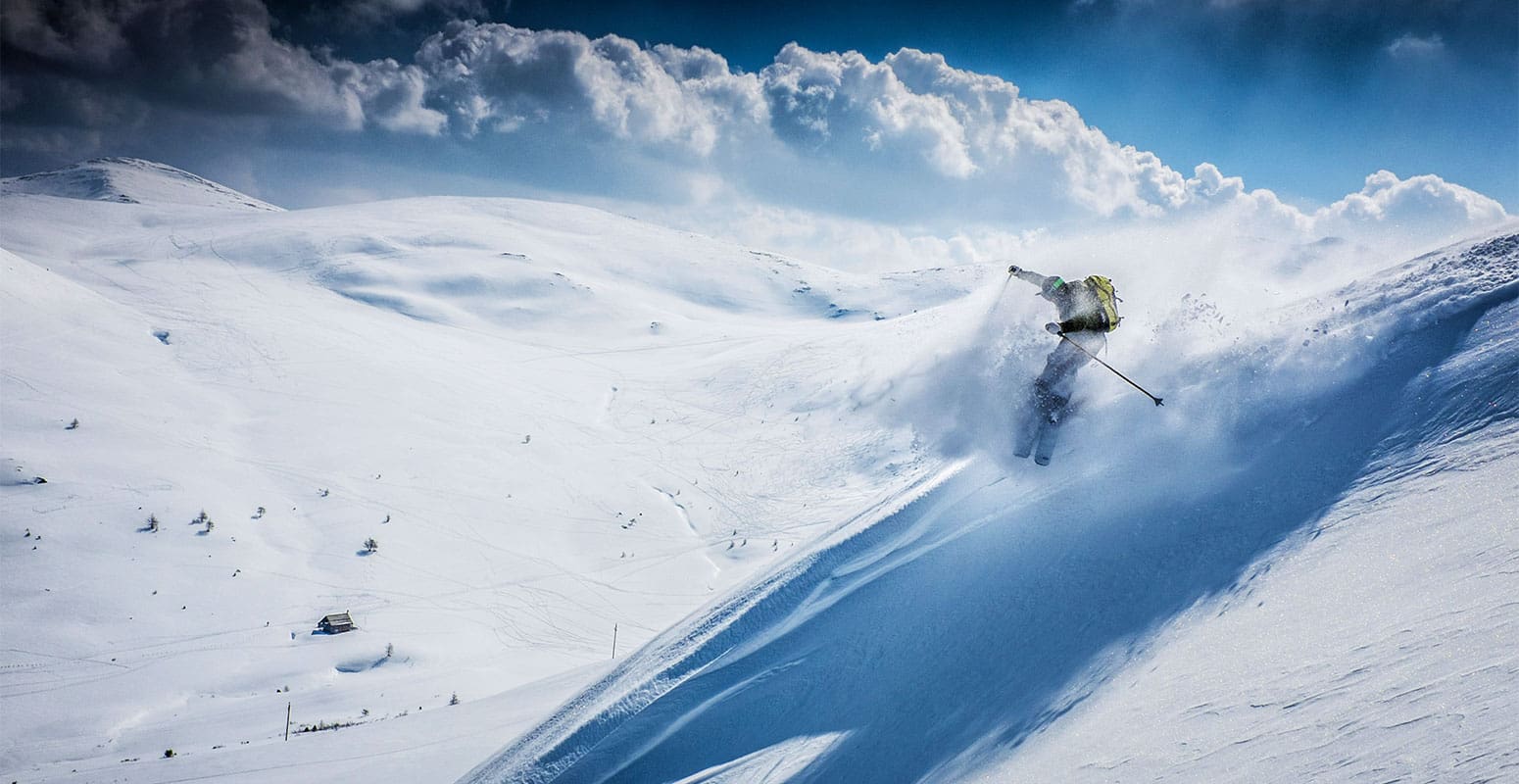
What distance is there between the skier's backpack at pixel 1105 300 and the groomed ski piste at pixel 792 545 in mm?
732

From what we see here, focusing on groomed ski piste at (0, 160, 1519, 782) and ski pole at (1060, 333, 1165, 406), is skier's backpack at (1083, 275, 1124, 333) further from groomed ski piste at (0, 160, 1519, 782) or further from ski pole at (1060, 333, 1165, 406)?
groomed ski piste at (0, 160, 1519, 782)

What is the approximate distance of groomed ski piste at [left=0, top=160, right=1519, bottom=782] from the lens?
18.1ft

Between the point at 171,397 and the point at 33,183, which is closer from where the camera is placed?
the point at 171,397

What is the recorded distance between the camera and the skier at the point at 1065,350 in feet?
33.0

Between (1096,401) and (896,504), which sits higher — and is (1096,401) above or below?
above

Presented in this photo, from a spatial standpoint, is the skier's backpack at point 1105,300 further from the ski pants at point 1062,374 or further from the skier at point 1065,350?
the ski pants at point 1062,374

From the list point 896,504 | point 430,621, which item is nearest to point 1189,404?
point 896,504

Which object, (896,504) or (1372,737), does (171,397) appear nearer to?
(896,504)

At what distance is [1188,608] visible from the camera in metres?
6.57

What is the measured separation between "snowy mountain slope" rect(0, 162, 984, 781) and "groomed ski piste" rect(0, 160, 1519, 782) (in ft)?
0.52

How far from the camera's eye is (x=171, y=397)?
31.0m

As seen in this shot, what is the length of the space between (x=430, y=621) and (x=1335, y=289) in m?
22.8

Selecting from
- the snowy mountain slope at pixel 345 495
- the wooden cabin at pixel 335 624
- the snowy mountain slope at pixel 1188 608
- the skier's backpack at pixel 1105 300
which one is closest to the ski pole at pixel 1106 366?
the snowy mountain slope at pixel 1188 608

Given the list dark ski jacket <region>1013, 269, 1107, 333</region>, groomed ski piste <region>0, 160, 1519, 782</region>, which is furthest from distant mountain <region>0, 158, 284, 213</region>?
dark ski jacket <region>1013, 269, 1107, 333</region>
